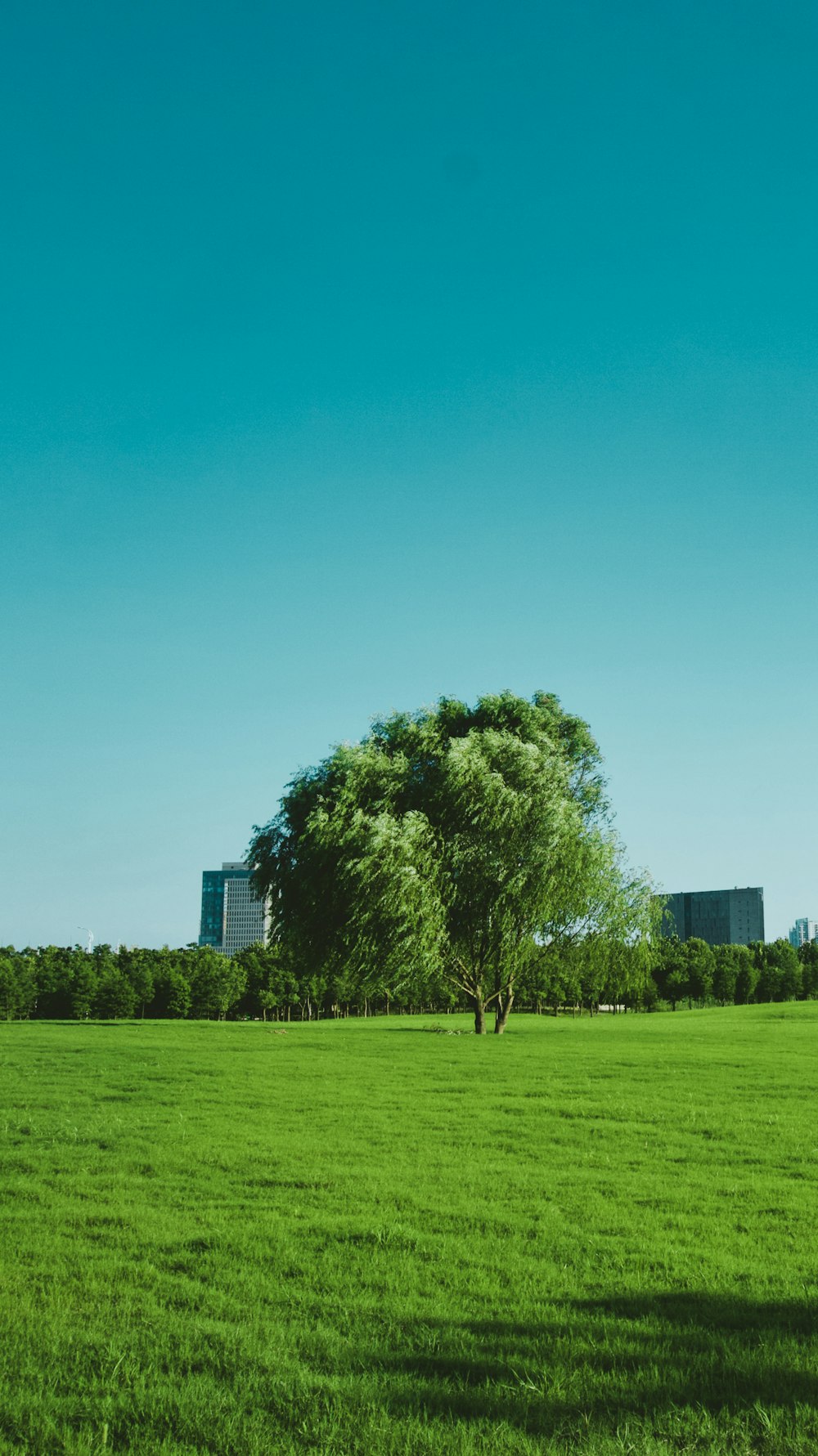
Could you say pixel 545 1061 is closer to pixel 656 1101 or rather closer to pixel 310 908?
pixel 656 1101

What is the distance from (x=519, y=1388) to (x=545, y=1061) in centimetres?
2025

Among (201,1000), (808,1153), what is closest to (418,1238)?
(808,1153)

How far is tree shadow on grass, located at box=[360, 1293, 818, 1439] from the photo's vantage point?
5277mm

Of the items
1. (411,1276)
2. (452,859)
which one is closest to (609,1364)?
(411,1276)

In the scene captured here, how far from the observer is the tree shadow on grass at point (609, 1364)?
17.3 feet

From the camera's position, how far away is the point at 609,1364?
586 cm

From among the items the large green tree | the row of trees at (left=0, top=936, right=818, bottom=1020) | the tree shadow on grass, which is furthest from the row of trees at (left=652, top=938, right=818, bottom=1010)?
the tree shadow on grass

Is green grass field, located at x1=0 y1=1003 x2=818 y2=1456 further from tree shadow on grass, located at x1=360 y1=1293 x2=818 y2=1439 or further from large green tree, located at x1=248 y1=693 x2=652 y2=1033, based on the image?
large green tree, located at x1=248 y1=693 x2=652 y2=1033

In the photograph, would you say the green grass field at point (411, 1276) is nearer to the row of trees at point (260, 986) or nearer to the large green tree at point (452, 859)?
the large green tree at point (452, 859)

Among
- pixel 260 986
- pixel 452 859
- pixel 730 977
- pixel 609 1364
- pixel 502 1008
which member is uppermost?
pixel 452 859

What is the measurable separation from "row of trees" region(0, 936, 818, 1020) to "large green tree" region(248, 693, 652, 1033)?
35891 mm

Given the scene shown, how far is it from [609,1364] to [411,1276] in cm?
204

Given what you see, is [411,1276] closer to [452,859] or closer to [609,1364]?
[609,1364]

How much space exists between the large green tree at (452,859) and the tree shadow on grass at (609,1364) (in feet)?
90.1
